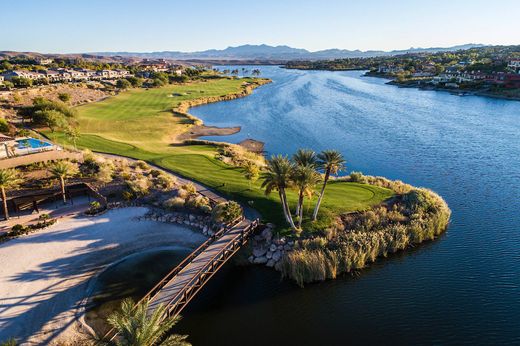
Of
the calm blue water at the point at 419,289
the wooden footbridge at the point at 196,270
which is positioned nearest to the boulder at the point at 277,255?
the calm blue water at the point at 419,289

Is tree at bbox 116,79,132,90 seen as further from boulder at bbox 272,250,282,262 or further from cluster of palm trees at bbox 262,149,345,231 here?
boulder at bbox 272,250,282,262

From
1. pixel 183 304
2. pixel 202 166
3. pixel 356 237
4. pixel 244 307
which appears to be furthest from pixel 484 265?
pixel 202 166

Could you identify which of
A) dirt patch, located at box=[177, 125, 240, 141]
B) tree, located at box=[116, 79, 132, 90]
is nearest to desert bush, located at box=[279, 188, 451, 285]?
dirt patch, located at box=[177, 125, 240, 141]

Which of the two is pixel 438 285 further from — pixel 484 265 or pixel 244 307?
pixel 244 307

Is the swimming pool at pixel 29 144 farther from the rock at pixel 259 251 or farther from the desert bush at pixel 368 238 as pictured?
the desert bush at pixel 368 238

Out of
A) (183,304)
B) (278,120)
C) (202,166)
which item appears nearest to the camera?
(183,304)

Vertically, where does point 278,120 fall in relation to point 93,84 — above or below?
below
